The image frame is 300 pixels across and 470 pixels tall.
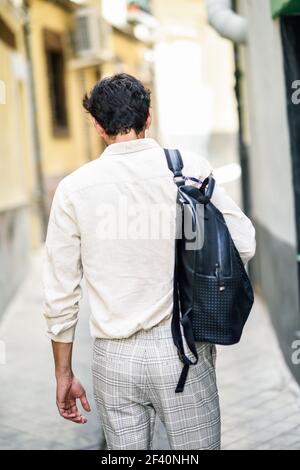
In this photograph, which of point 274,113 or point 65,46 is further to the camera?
point 65,46

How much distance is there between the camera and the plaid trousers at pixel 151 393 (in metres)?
2.52

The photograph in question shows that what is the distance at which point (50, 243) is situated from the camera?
8.37 ft

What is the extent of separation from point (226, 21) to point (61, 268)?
519 cm

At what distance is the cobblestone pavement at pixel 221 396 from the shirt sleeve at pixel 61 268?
86.4 inches

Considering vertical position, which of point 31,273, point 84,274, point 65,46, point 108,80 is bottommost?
point 31,273

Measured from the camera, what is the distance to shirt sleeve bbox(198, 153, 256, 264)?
99.3 inches

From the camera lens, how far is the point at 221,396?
562 cm

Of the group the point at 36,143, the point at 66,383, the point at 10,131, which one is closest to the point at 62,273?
the point at 66,383

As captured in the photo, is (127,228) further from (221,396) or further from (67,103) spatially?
(67,103)

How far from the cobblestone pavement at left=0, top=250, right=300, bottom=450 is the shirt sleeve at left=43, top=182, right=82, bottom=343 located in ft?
7.20

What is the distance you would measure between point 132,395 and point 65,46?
594 inches

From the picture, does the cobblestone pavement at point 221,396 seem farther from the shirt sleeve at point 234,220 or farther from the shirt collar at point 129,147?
the shirt collar at point 129,147

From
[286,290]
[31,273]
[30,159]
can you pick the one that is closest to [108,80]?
[286,290]
